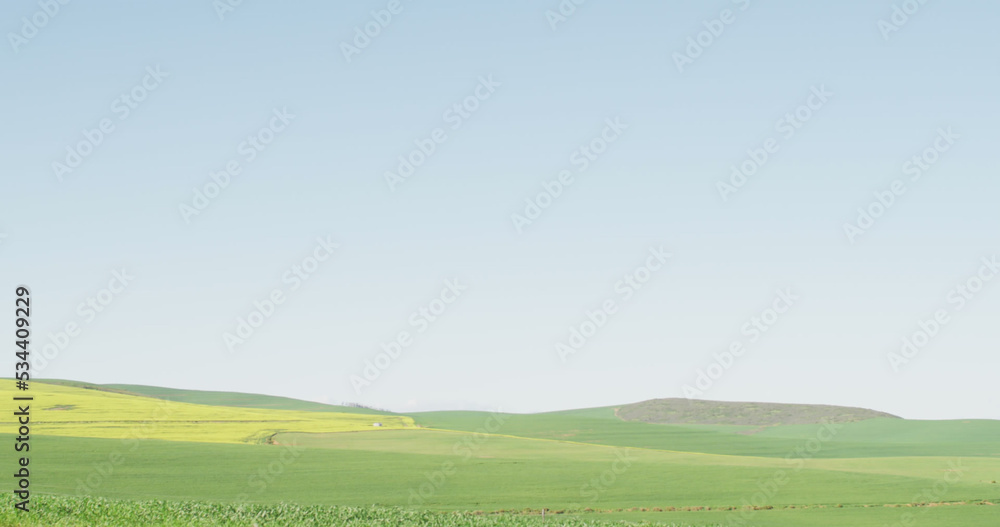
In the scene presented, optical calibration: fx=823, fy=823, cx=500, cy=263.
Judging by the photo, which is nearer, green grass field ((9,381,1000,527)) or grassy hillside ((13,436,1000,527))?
green grass field ((9,381,1000,527))

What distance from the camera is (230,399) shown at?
4606 inches

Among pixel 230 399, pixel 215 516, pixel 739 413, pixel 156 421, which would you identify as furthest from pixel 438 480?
pixel 739 413

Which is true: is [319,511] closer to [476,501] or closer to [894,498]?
[476,501]

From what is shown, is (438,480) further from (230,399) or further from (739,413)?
(739,413)

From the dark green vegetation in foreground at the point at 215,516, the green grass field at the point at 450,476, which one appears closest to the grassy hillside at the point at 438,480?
the green grass field at the point at 450,476

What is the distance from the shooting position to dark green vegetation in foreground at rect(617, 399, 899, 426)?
388 ft

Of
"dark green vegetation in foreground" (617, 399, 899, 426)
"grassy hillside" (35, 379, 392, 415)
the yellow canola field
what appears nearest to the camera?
the yellow canola field

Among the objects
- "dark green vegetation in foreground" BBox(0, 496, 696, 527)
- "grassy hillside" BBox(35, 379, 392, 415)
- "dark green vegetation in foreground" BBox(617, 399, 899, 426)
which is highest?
"dark green vegetation in foreground" BBox(0, 496, 696, 527)

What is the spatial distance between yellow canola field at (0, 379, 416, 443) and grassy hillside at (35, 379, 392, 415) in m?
25.9

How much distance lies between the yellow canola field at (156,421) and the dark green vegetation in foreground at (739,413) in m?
50.6

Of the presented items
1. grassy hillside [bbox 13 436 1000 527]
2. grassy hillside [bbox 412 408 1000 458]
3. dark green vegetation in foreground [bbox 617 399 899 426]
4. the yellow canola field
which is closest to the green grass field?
grassy hillside [bbox 13 436 1000 527]

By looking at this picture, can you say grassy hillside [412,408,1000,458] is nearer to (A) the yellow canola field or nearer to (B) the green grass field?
(B) the green grass field

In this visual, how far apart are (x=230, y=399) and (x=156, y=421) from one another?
52817mm

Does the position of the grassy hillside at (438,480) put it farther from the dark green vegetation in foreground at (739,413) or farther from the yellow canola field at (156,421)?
the dark green vegetation in foreground at (739,413)
